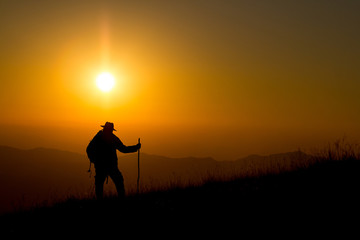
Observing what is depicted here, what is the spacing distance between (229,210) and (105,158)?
4.72m

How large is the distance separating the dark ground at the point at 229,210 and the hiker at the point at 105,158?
0.53 metres

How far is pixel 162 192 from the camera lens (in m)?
10.4

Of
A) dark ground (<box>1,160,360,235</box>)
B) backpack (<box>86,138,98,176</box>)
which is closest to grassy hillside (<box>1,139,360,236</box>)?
dark ground (<box>1,160,360,235</box>)

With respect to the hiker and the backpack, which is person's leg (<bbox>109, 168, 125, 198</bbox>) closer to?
the hiker

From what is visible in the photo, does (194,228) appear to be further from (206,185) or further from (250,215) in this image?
(206,185)

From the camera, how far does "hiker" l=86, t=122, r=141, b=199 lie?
10356mm

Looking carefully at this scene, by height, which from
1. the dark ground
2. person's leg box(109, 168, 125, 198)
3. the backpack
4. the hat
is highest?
the hat

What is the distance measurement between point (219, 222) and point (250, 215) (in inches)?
24.2

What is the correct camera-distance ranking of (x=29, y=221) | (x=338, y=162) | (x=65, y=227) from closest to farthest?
(x=65, y=227), (x=29, y=221), (x=338, y=162)

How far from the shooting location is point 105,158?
10.5 m

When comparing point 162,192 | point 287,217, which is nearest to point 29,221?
point 162,192

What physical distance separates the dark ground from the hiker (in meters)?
0.53

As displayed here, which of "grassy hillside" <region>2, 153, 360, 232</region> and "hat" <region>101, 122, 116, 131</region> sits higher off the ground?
"hat" <region>101, 122, 116, 131</region>

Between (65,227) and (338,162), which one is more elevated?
(338,162)
